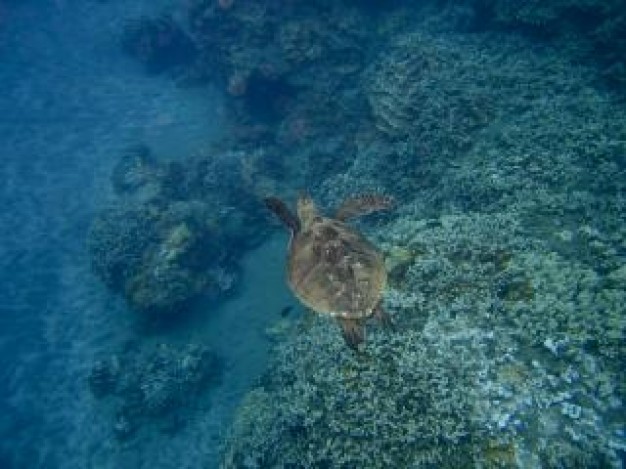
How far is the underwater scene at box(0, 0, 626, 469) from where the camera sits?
493cm

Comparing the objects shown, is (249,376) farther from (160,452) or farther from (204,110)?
(204,110)

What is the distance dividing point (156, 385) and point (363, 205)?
19.4ft

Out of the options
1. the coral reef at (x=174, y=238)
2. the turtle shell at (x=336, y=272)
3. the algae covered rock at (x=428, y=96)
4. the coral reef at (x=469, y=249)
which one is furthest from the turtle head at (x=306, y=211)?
the coral reef at (x=174, y=238)

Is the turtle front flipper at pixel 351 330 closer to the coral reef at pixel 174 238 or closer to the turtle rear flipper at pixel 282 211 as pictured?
the turtle rear flipper at pixel 282 211

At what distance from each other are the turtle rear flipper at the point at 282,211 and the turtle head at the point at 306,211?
89mm

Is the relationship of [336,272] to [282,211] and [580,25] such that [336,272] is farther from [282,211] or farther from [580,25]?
[580,25]

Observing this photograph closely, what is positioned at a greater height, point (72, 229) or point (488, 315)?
point (488, 315)

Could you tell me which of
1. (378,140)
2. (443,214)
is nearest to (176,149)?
(378,140)

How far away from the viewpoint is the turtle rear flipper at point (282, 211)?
5418 millimetres

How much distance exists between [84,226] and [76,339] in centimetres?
370

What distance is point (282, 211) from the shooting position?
5488 mm

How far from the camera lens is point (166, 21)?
18312 mm

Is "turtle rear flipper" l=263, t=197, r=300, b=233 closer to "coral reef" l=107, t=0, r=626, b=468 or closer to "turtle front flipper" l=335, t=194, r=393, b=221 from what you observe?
"turtle front flipper" l=335, t=194, r=393, b=221

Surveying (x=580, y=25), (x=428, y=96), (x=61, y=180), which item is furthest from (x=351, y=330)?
(x=61, y=180)
